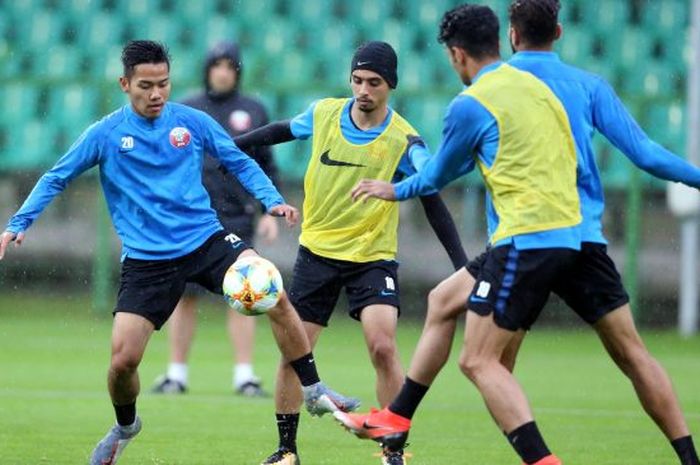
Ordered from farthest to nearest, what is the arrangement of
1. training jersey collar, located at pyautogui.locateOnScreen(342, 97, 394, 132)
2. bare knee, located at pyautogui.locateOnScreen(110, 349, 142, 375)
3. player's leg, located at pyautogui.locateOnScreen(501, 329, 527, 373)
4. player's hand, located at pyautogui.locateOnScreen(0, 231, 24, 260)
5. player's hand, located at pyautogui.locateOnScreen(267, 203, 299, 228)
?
training jersey collar, located at pyautogui.locateOnScreen(342, 97, 394, 132)
player's hand, located at pyautogui.locateOnScreen(267, 203, 299, 228)
bare knee, located at pyautogui.locateOnScreen(110, 349, 142, 375)
player's hand, located at pyautogui.locateOnScreen(0, 231, 24, 260)
player's leg, located at pyautogui.locateOnScreen(501, 329, 527, 373)

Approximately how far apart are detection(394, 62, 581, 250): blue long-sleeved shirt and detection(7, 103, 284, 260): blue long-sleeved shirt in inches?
61.3

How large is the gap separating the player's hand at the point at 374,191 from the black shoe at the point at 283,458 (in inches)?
70.7

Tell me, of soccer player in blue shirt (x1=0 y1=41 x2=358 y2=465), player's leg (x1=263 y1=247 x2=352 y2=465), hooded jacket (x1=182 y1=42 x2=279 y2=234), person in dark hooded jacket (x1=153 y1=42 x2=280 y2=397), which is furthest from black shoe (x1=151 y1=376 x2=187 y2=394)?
soccer player in blue shirt (x1=0 y1=41 x2=358 y2=465)

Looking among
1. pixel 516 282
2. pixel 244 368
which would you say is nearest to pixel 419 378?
pixel 516 282

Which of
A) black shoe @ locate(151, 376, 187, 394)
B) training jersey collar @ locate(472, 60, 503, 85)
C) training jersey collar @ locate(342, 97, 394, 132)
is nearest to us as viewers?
training jersey collar @ locate(472, 60, 503, 85)

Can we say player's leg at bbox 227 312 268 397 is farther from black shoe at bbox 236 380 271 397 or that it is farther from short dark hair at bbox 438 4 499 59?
short dark hair at bbox 438 4 499 59

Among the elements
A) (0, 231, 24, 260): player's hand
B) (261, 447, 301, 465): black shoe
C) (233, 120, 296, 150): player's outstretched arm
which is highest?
Result: (233, 120, 296, 150): player's outstretched arm

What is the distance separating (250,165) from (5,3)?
1272 cm

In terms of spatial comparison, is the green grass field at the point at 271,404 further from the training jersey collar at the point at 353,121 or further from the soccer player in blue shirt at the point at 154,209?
the training jersey collar at the point at 353,121

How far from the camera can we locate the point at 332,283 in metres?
8.54

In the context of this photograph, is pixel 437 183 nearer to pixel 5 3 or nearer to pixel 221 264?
pixel 221 264

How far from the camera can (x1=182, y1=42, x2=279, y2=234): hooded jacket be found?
480 inches

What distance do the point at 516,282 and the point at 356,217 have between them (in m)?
1.92

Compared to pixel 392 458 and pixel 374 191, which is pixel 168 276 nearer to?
pixel 392 458
